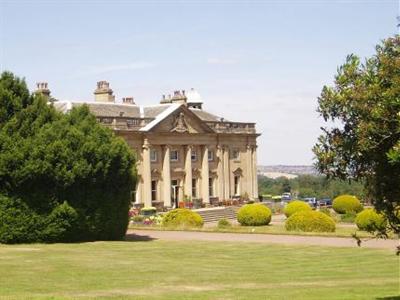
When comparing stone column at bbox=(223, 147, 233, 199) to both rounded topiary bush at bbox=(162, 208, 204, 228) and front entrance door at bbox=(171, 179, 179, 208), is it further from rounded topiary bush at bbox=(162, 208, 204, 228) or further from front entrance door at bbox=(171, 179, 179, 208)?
rounded topiary bush at bbox=(162, 208, 204, 228)

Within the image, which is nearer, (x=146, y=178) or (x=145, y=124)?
(x=146, y=178)

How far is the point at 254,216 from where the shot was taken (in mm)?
47031

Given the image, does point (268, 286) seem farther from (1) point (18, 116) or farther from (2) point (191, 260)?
(1) point (18, 116)

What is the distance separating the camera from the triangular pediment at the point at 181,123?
205 feet

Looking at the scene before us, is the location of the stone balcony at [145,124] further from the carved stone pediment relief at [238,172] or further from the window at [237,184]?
the window at [237,184]

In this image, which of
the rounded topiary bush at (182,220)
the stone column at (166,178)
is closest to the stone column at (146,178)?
the stone column at (166,178)

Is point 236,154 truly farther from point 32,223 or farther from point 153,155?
point 32,223

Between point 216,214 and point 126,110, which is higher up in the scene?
point 126,110

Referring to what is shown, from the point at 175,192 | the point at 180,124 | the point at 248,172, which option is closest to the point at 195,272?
the point at 180,124

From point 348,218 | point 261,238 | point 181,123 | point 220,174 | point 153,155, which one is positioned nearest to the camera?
point 261,238

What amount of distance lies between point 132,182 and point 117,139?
239cm

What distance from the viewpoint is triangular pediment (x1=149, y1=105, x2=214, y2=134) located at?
62531 mm

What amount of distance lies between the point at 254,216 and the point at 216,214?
13.2m

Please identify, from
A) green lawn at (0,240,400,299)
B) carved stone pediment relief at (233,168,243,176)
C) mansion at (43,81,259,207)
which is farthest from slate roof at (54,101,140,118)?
green lawn at (0,240,400,299)
